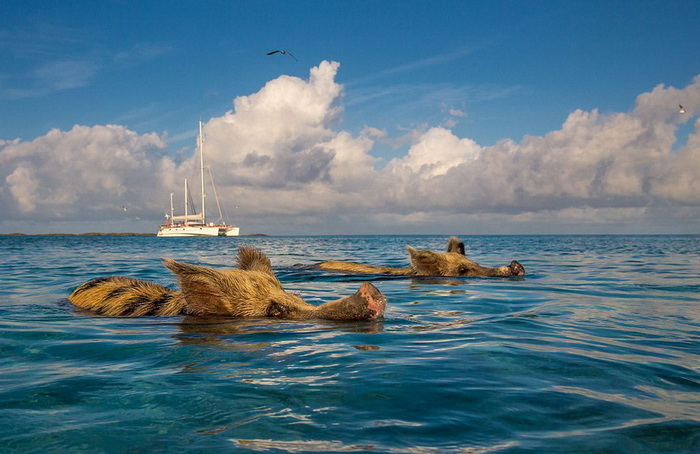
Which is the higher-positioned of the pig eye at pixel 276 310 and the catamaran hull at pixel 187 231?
the catamaran hull at pixel 187 231

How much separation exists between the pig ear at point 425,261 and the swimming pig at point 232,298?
23.2ft

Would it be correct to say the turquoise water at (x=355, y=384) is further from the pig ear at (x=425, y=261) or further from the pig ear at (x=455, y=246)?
the pig ear at (x=455, y=246)

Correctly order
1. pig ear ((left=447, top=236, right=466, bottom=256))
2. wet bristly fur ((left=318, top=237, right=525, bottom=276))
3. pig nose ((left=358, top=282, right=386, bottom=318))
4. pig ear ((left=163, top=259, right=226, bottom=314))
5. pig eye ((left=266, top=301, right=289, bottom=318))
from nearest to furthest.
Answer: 1. pig nose ((left=358, top=282, right=386, bottom=318))
2. pig ear ((left=163, top=259, right=226, bottom=314))
3. pig eye ((left=266, top=301, right=289, bottom=318))
4. wet bristly fur ((left=318, top=237, right=525, bottom=276))
5. pig ear ((left=447, top=236, right=466, bottom=256))

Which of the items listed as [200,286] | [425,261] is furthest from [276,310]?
[425,261]

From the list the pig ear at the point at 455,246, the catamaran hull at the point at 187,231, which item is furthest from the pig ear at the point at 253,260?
the catamaran hull at the point at 187,231

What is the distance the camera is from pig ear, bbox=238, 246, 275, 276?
8.44 metres

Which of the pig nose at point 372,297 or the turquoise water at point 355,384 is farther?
the pig nose at point 372,297

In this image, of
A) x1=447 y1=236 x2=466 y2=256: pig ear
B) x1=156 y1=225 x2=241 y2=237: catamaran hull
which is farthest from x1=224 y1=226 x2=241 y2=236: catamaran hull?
x1=447 y1=236 x2=466 y2=256: pig ear

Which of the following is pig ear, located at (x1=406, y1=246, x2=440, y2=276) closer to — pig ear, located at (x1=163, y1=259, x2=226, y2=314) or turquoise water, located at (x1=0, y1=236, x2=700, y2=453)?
turquoise water, located at (x1=0, y1=236, x2=700, y2=453)

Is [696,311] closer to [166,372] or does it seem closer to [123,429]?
[166,372]

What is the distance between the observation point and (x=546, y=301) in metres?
11.0

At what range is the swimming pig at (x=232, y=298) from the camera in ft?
24.2

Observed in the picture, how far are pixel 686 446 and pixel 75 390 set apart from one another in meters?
4.73

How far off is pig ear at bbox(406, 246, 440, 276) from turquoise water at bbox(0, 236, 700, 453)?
581 centimetres
